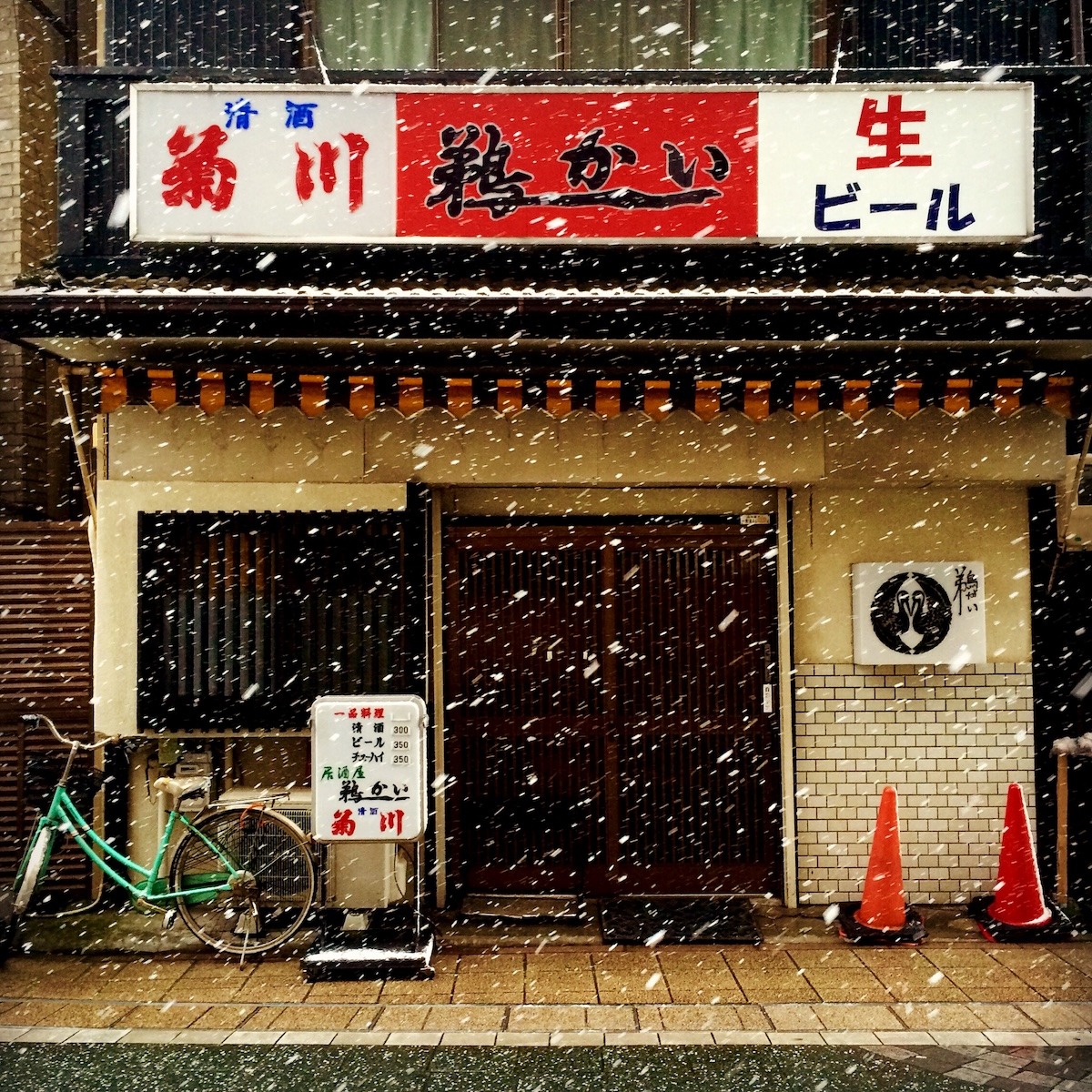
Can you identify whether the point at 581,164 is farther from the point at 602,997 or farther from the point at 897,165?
the point at 602,997

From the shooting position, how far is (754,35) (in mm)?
9117

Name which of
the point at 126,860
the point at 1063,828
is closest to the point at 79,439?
the point at 126,860

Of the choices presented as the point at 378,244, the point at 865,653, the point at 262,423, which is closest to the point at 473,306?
the point at 378,244

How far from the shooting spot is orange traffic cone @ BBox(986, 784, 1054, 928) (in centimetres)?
770

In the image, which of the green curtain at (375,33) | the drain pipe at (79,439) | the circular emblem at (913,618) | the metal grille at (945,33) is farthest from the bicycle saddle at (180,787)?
the metal grille at (945,33)

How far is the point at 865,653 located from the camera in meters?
8.33

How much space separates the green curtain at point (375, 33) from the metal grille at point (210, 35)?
0.89 feet

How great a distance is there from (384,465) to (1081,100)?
6821 millimetres

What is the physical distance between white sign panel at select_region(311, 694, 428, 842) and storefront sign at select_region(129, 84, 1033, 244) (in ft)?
12.7

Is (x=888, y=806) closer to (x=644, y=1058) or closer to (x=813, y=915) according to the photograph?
(x=813, y=915)

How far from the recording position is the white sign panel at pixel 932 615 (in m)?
8.34

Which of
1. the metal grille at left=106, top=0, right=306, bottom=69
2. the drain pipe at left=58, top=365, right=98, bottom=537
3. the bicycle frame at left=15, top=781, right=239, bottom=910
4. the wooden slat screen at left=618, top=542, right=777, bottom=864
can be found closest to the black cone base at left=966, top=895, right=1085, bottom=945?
the wooden slat screen at left=618, top=542, right=777, bottom=864

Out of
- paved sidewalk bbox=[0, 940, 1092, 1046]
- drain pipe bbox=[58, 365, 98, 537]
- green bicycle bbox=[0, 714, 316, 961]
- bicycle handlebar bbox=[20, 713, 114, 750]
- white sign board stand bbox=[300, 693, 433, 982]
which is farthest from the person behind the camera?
drain pipe bbox=[58, 365, 98, 537]

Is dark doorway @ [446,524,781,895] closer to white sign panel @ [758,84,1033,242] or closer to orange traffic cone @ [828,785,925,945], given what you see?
orange traffic cone @ [828,785,925,945]
